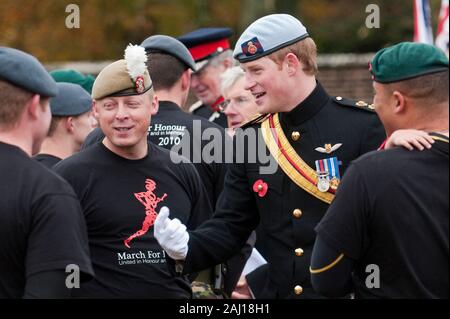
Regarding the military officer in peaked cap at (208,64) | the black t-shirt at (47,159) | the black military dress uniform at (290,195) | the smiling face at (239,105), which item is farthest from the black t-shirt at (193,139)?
the military officer in peaked cap at (208,64)

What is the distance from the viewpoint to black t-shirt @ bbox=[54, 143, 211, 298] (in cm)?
613

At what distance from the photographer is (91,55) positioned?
24.6 metres

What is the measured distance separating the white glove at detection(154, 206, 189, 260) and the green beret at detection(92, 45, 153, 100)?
0.97 meters

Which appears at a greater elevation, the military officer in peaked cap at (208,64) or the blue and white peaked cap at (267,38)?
the blue and white peaked cap at (267,38)

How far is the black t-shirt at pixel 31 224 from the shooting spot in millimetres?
4742

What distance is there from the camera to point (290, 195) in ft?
20.1

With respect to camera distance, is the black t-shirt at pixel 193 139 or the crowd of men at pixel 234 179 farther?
the black t-shirt at pixel 193 139

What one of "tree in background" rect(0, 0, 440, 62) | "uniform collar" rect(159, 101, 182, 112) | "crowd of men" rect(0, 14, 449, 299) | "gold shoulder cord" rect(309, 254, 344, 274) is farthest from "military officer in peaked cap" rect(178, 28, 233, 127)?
"tree in background" rect(0, 0, 440, 62)

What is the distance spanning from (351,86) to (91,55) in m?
7.81

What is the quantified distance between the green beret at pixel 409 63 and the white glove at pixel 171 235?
1305 mm

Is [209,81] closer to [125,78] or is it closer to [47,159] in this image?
[47,159]

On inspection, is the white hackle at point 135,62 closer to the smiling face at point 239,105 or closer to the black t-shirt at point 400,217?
the black t-shirt at point 400,217
